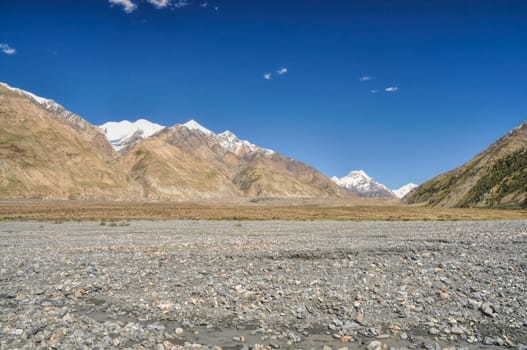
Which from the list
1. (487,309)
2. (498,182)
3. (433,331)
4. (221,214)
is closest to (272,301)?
(433,331)

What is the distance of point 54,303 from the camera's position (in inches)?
553

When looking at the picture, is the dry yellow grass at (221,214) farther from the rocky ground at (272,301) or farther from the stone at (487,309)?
the stone at (487,309)

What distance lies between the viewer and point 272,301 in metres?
14.3

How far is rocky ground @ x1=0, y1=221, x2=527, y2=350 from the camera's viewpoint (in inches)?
442

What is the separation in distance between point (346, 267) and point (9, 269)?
16361 millimetres

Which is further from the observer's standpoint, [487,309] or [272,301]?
[272,301]

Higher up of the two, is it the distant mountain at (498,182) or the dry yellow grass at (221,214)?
the distant mountain at (498,182)

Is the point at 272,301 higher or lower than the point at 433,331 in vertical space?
higher

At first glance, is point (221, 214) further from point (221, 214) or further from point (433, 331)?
point (433, 331)

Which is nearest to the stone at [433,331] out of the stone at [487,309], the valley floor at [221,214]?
the stone at [487,309]

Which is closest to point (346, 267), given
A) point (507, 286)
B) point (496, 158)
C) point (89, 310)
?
point (507, 286)

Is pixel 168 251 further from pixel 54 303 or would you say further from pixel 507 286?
pixel 507 286

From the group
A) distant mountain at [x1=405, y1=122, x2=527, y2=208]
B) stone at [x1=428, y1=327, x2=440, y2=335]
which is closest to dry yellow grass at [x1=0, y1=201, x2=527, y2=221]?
distant mountain at [x1=405, y1=122, x2=527, y2=208]

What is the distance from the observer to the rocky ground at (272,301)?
11227mm
